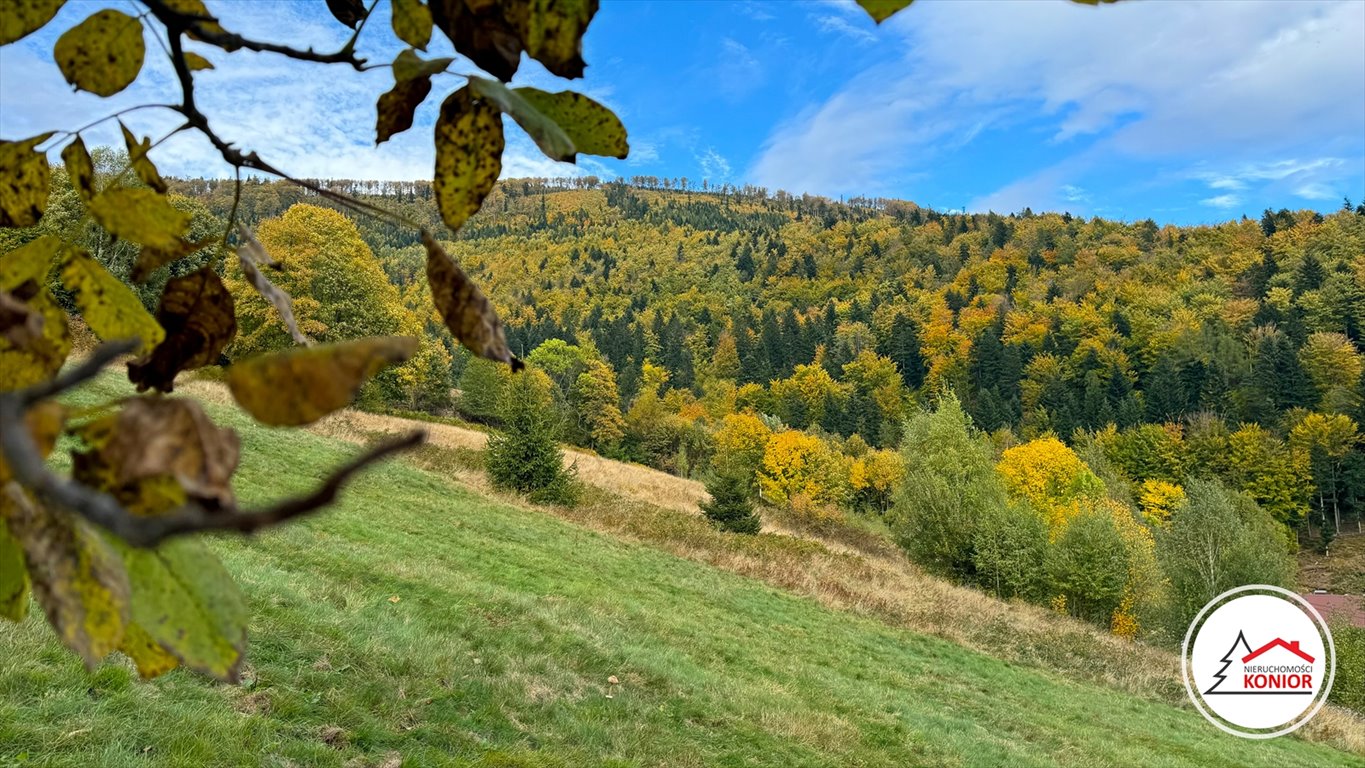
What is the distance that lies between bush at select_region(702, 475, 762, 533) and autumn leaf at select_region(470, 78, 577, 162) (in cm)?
2501

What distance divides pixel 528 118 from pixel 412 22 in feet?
0.43

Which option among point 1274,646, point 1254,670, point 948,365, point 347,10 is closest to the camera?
point 347,10

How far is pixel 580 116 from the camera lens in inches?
21.2

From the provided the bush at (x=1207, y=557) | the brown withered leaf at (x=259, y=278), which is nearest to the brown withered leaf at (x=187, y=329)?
the brown withered leaf at (x=259, y=278)

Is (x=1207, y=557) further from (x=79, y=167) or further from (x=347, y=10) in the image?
(x=79, y=167)

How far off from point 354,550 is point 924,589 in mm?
18234

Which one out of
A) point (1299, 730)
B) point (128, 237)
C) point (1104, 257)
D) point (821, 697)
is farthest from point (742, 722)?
point (1104, 257)

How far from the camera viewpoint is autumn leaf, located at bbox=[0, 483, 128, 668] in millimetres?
280

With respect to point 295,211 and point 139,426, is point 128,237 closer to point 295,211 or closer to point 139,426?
point 139,426

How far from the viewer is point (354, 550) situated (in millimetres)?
9461

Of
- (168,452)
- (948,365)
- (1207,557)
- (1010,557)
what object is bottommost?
(1010,557)

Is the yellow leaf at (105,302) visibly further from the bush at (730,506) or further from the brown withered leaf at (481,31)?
the bush at (730,506)

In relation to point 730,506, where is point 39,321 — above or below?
above

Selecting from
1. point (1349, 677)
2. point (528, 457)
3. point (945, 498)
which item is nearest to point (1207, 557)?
point (1349, 677)
